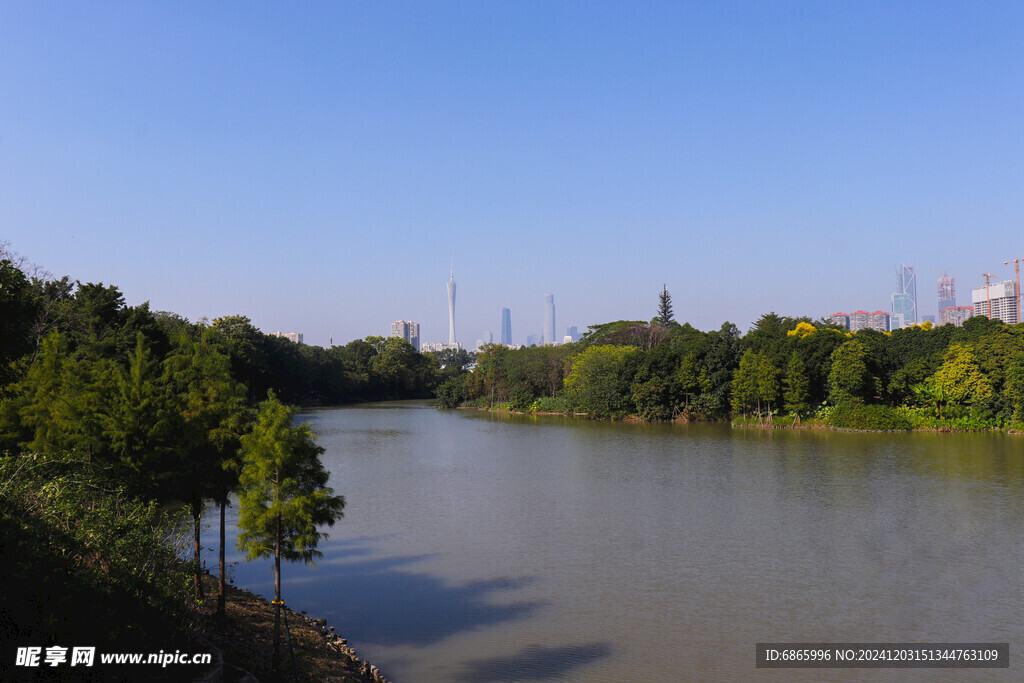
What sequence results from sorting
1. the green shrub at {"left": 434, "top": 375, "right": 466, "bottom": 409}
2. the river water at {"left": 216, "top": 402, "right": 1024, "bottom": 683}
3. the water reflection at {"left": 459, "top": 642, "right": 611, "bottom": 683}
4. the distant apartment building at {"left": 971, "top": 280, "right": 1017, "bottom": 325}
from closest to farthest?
the water reflection at {"left": 459, "top": 642, "right": 611, "bottom": 683}
the river water at {"left": 216, "top": 402, "right": 1024, "bottom": 683}
the green shrub at {"left": 434, "top": 375, "right": 466, "bottom": 409}
the distant apartment building at {"left": 971, "top": 280, "right": 1017, "bottom": 325}

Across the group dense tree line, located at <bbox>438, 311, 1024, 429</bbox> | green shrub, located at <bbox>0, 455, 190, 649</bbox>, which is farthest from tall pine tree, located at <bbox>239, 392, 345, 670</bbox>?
dense tree line, located at <bbox>438, 311, 1024, 429</bbox>

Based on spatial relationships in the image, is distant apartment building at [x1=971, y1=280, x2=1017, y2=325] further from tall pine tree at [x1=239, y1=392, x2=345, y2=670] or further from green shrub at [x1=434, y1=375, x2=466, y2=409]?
tall pine tree at [x1=239, y1=392, x2=345, y2=670]

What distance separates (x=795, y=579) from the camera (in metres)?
15.3

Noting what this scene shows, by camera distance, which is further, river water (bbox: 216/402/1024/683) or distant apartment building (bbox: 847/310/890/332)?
distant apartment building (bbox: 847/310/890/332)

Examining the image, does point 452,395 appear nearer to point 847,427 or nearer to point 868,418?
point 847,427

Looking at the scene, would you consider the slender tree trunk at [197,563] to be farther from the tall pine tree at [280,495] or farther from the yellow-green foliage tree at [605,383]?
the yellow-green foliage tree at [605,383]

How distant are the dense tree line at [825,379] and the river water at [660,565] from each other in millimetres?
11404

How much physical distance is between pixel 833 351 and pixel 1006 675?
41002 mm

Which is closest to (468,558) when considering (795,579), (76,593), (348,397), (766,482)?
(795,579)

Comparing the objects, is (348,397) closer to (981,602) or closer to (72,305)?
(72,305)

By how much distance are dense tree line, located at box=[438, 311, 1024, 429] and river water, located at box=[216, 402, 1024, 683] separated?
37.4ft

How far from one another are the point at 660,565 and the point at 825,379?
3826 cm

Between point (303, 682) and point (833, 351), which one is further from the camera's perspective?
point (833, 351)

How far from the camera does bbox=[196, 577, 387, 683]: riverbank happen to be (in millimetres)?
10016
